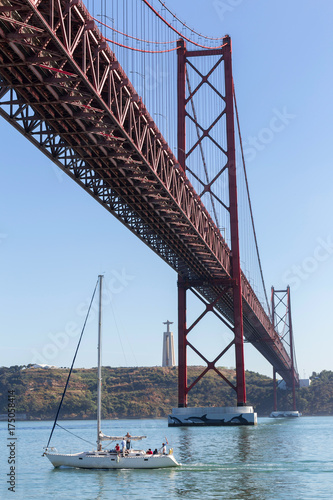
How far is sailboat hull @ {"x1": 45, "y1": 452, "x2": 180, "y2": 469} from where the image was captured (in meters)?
31.3

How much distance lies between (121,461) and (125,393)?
333 feet

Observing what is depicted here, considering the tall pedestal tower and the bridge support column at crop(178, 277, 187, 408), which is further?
the tall pedestal tower

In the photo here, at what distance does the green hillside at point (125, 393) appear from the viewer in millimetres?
123750

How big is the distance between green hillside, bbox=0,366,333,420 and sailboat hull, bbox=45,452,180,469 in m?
89.7

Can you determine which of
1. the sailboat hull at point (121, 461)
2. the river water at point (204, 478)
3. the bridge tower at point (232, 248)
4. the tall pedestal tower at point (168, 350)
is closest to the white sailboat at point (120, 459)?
the sailboat hull at point (121, 461)

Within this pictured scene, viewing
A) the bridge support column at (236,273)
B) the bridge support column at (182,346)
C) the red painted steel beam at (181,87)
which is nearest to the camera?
the bridge support column at (236,273)

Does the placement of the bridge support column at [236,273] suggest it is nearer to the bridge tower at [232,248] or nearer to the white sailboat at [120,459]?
the bridge tower at [232,248]

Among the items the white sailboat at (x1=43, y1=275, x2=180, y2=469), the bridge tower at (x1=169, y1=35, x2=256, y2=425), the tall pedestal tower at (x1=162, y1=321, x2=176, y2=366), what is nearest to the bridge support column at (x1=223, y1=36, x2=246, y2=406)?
the bridge tower at (x1=169, y1=35, x2=256, y2=425)

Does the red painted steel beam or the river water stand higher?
the red painted steel beam

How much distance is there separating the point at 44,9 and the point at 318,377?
175407mm

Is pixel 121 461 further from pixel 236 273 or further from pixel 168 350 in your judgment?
pixel 168 350

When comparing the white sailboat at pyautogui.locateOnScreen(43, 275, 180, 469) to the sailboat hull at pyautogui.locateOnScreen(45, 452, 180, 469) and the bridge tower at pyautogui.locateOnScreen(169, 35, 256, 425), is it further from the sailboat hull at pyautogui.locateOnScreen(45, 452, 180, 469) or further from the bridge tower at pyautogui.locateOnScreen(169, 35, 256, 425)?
the bridge tower at pyautogui.locateOnScreen(169, 35, 256, 425)

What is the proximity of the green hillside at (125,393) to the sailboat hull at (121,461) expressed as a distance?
8969cm

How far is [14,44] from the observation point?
2031 centimetres
